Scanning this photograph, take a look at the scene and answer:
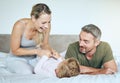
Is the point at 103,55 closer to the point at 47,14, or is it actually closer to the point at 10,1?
the point at 47,14

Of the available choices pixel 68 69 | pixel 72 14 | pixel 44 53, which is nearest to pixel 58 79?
pixel 68 69

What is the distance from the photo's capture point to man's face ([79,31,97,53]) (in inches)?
69.7

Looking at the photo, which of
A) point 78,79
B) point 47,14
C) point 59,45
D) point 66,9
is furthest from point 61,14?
point 78,79

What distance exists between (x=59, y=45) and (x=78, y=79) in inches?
45.7

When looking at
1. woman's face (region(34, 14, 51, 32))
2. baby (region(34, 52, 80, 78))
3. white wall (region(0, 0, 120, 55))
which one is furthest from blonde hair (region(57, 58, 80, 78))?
white wall (region(0, 0, 120, 55))

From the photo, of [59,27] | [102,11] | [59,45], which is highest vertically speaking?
[102,11]

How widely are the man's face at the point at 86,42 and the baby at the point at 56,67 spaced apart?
0.63 feet

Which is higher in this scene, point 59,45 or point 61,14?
point 61,14

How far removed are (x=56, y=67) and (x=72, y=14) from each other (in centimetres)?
115

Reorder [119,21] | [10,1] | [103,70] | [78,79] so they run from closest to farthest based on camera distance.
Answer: [78,79] < [103,70] < [10,1] < [119,21]

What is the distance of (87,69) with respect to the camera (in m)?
1.77

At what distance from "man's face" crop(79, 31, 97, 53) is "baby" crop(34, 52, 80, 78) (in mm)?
193

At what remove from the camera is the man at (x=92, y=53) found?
1.77 m

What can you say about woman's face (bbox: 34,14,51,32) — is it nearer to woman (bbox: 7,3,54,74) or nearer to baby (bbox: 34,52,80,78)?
woman (bbox: 7,3,54,74)
